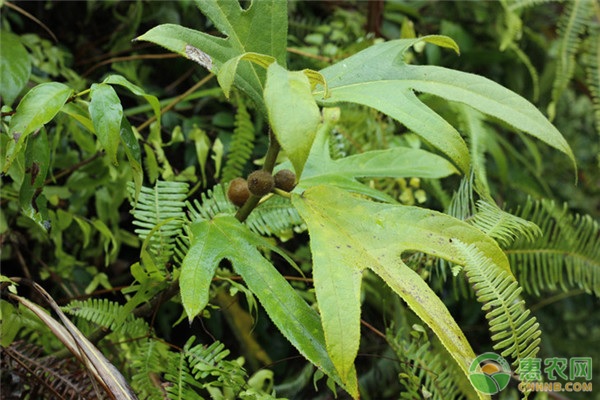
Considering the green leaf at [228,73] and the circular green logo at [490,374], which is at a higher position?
the green leaf at [228,73]

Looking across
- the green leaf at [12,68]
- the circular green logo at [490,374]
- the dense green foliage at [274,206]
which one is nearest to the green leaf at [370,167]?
the dense green foliage at [274,206]

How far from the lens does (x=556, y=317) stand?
1.65m

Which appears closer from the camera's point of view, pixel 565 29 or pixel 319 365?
pixel 319 365

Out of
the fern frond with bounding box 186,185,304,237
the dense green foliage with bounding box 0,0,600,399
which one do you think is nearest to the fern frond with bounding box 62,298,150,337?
the dense green foliage with bounding box 0,0,600,399

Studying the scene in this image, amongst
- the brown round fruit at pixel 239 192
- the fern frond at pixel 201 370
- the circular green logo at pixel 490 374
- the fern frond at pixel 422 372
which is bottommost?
the fern frond at pixel 422 372

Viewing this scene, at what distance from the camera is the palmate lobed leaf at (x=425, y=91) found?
610 mm

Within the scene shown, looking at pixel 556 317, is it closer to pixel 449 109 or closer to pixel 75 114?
pixel 449 109

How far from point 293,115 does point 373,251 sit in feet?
0.54

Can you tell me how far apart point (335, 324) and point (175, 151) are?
0.76 meters

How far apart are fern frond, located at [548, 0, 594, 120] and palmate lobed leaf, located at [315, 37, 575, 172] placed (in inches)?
31.7

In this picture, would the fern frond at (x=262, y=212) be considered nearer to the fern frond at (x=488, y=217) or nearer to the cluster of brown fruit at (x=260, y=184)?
the cluster of brown fruit at (x=260, y=184)

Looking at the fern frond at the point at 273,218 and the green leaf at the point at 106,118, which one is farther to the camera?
the fern frond at the point at 273,218

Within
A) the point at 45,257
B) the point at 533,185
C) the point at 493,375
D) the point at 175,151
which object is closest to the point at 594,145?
the point at 533,185

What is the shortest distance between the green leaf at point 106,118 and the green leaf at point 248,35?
105mm
